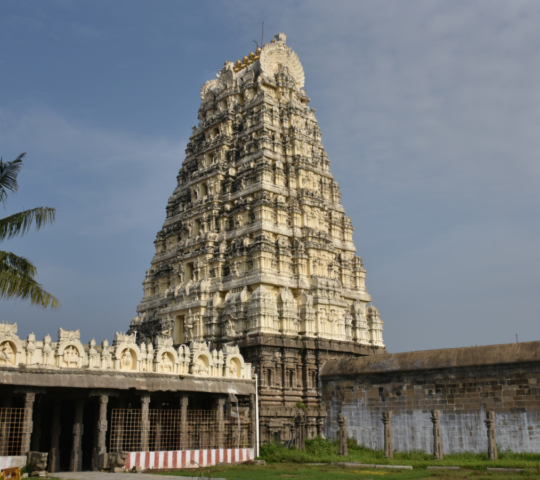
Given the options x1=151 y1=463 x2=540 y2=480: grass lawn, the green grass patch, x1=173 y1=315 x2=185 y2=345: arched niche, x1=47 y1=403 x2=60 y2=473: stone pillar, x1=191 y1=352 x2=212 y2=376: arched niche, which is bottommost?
x1=151 y1=463 x2=540 y2=480: grass lawn

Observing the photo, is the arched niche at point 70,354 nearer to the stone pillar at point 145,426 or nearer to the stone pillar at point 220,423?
the stone pillar at point 145,426

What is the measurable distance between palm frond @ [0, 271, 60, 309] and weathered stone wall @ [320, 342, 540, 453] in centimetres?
1658

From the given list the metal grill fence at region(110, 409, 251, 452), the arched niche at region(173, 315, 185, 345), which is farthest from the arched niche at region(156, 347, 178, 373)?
the arched niche at region(173, 315, 185, 345)

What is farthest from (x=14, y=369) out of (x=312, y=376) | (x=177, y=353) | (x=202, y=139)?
(x=202, y=139)

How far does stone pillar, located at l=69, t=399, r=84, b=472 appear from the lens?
23234 mm

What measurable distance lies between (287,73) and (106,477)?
1241 inches

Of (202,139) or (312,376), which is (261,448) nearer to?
(312,376)

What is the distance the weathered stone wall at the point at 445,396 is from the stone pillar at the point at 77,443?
1370 centimetres

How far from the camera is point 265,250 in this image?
115 ft

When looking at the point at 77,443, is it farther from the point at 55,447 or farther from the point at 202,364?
the point at 202,364

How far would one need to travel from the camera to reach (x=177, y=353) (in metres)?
27.2

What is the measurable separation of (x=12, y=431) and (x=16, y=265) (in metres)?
7.15

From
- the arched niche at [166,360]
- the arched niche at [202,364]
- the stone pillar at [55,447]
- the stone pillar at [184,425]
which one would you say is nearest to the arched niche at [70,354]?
the stone pillar at [55,447]

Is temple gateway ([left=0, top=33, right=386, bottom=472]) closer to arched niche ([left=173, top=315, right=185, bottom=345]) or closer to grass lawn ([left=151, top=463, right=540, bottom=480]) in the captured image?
arched niche ([left=173, top=315, right=185, bottom=345])
